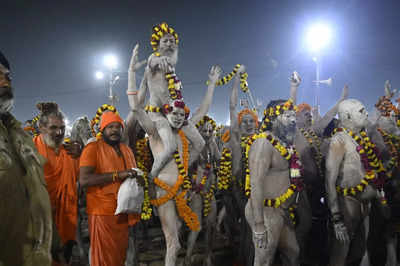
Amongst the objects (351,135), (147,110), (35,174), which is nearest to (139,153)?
(147,110)

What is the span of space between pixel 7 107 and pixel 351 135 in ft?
12.5

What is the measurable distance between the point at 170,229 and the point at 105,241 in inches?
33.5

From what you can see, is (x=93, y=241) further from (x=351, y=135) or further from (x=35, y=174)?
(x=351, y=135)

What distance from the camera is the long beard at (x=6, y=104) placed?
5.43ft

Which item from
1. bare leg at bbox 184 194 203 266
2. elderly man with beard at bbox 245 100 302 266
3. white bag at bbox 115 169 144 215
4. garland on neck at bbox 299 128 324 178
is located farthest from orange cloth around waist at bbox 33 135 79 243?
garland on neck at bbox 299 128 324 178

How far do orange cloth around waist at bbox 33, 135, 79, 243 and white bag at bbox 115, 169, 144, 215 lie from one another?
85 centimetres

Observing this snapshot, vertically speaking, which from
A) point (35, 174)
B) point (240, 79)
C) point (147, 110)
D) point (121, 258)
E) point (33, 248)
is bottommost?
point (121, 258)

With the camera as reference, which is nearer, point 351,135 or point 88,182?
point 88,182

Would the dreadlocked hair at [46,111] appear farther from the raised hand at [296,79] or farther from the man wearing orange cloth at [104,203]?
the raised hand at [296,79]

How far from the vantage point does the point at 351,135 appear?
3.63 metres

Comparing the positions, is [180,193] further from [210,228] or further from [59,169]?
[59,169]

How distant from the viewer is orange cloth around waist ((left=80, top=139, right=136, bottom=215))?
313cm

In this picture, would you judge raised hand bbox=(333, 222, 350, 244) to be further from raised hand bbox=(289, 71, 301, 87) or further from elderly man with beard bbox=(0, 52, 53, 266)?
elderly man with beard bbox=(0, 52, 53, 266)

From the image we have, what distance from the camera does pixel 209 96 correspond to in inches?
193
